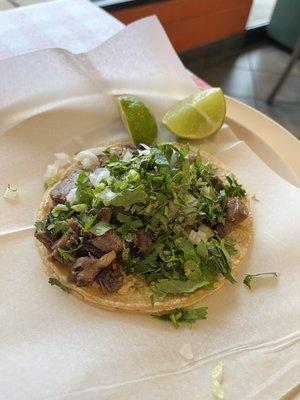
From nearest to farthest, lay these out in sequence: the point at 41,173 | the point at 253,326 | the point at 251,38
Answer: the point at 253,326, the point at 41,173, the point at 251,38

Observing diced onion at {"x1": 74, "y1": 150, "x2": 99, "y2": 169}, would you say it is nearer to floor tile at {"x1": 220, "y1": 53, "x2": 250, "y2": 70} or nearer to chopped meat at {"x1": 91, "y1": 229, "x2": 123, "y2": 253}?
chopped meat at {"x1": 91, "y1": 229, "x2": 123, "y2": 253}

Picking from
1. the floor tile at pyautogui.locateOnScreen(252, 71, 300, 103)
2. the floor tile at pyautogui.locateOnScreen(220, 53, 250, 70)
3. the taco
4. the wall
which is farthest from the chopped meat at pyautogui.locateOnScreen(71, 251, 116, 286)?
the floor tile at pyautogui.locateOnScreen(220, 53, 250, 70)

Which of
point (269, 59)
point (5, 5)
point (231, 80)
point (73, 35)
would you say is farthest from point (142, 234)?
point (269, 59)

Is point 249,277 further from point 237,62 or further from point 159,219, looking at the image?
point 237,62

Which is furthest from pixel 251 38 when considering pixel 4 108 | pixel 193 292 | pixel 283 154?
pixel 193 292

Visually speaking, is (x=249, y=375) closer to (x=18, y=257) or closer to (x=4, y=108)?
(x=18, y=257)
